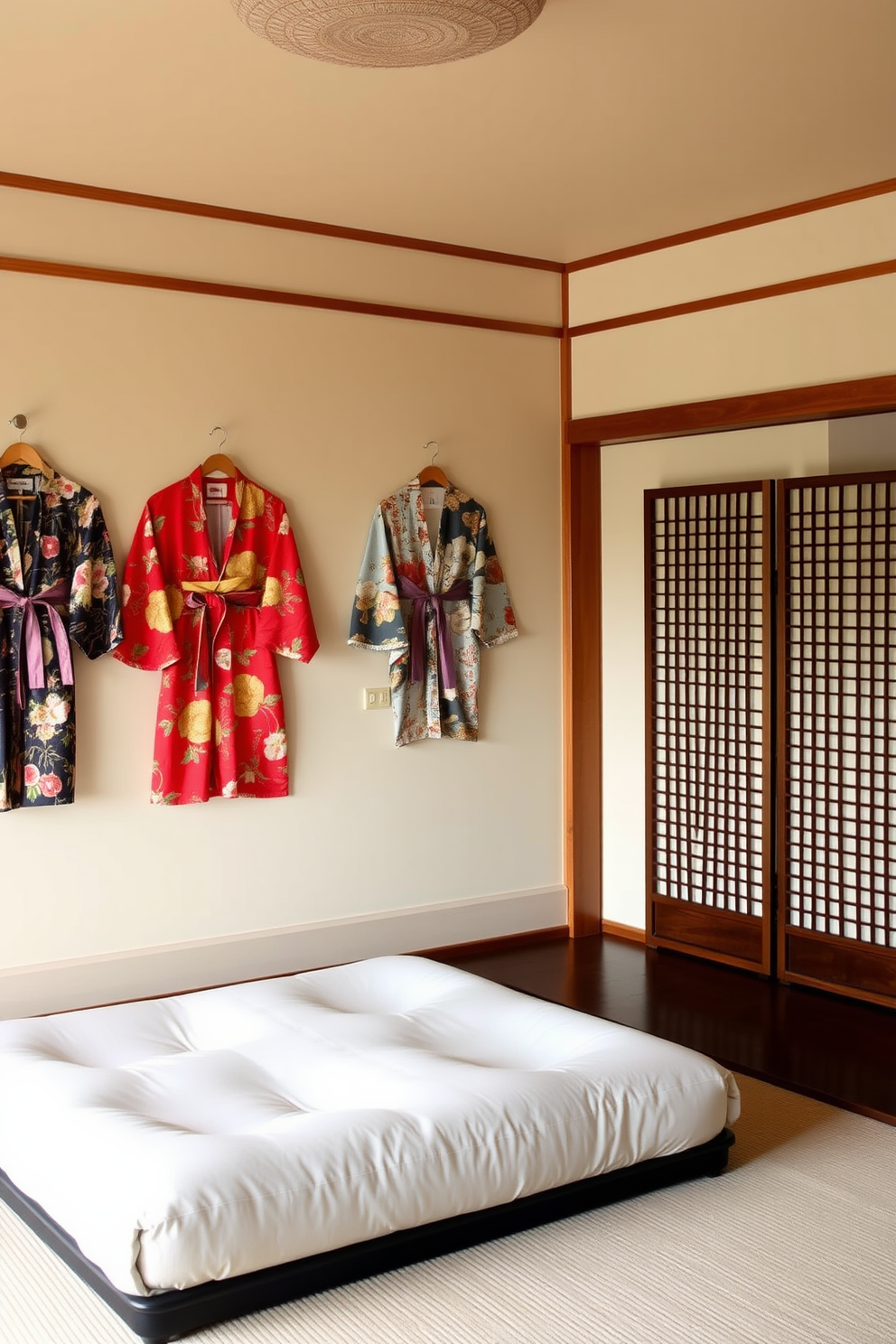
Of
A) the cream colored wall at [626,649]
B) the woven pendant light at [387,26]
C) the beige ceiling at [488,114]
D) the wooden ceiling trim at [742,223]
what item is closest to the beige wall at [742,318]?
the wooden ceiling trim at [742,223]

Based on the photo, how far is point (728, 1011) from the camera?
4.58 metres

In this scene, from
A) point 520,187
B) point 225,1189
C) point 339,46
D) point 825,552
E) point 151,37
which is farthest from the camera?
point 825,552

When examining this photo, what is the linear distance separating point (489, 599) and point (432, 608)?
0.97 feet

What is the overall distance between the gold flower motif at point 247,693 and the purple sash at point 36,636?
25.7 inches

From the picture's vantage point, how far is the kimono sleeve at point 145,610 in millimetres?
4457

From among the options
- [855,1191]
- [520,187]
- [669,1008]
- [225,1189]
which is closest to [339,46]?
[520,187]

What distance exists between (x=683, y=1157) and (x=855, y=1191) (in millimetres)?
434

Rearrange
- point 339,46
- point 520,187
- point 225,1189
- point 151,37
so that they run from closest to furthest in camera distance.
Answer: point 225,1189 → point 339,46 → point 151,37 → point 520,187

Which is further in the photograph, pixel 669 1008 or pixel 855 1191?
pixel 669 1008

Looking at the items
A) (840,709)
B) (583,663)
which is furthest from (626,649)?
(840,709)

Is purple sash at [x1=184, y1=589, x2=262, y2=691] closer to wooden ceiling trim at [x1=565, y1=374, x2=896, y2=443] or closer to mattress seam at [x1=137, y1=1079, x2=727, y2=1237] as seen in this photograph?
wooden ceiling trim at [x1=565, y1=374, x2=896, y2=443]

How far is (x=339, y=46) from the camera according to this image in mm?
2973

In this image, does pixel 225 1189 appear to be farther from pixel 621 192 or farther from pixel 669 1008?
pixel 621 192

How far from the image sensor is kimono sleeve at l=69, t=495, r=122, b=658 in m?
4.29
